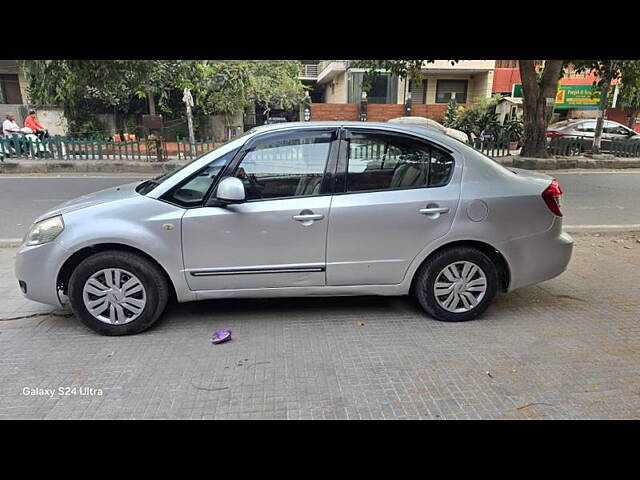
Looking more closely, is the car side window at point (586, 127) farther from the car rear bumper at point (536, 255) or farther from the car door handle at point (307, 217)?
the car door handle at point (307, 217)

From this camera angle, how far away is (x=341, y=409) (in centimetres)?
278

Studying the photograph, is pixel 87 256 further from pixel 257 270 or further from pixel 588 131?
pixel 588 131

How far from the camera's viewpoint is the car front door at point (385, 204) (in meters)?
3.74

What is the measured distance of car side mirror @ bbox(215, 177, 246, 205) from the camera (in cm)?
351

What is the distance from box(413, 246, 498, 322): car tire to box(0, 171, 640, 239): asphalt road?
4476 mm

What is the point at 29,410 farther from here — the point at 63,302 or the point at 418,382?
the point at 418,382

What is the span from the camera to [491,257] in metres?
3.99

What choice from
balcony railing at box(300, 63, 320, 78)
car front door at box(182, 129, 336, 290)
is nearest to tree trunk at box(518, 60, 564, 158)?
car front door at box(182, 129, 336, 290)

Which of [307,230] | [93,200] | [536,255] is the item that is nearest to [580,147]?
[536,255]

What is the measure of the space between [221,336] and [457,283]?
2.05 meters

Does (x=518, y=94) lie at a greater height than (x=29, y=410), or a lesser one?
greater

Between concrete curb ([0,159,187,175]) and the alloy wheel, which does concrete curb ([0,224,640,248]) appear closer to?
the alloy wheel

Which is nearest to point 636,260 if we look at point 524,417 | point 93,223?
point 524,417
